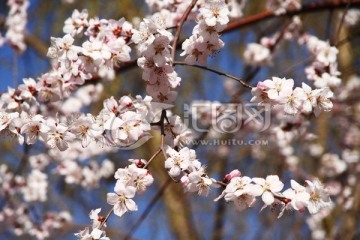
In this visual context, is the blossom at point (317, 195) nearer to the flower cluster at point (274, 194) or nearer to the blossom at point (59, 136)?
the flower cluster at point (274, 194)

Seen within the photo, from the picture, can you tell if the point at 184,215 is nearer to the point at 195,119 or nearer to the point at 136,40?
the point at 195,119

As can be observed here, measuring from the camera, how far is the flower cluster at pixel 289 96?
5.09ft

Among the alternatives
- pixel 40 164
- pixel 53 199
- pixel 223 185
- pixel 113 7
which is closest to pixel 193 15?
pixel 223 185

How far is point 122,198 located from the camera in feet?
4.85

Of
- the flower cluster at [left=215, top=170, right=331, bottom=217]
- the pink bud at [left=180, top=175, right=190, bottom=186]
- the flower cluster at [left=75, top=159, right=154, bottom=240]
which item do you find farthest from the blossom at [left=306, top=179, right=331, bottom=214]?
the flower cluster at [left=75, top=159, right=154, bottom=240]

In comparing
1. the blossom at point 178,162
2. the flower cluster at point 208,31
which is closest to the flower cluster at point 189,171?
the blossom at point 178,162

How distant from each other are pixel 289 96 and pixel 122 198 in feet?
2.01

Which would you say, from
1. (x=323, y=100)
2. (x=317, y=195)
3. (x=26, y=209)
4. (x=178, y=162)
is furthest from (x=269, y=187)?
(x=26, y=209)

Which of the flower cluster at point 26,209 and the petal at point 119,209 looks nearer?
the petal at point 119,209

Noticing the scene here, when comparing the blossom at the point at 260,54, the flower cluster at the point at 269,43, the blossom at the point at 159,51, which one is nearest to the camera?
the blossom at the point at 159,51

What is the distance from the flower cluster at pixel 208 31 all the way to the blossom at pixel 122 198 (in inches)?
19.5

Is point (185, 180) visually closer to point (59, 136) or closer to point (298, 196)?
point (298, 196)

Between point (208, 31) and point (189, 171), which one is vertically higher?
point (208, 31)

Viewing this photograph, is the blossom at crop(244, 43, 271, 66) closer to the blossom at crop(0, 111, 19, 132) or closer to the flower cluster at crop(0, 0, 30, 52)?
the flower cluster at crop(0, 0, 30, 52)
